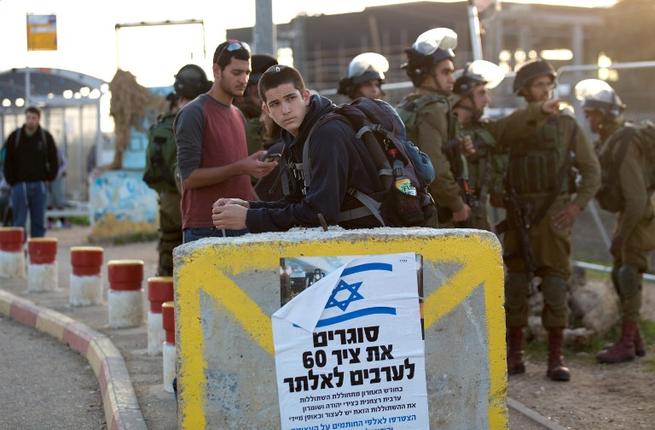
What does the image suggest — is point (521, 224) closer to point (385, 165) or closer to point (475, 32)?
point (385, 165)

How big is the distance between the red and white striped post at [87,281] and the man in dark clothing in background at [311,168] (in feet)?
19.5

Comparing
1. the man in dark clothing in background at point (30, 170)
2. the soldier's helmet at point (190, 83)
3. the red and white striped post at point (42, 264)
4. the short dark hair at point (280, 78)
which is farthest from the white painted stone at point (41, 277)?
the short dark hair at point (280, 78)

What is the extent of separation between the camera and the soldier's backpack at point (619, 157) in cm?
902

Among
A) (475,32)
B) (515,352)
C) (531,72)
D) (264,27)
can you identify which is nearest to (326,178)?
(531,72)

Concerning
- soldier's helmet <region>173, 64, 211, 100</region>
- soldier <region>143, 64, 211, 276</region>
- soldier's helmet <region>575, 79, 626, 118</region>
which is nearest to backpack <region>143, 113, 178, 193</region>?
soldier <region>143, 64, 211, 276</region>

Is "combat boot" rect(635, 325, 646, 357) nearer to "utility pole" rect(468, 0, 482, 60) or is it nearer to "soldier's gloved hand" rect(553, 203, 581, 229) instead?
"soldier's gloved hand" rect(553, 203, 581, 229)

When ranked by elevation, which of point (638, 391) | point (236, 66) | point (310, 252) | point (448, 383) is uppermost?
point (236, 66)

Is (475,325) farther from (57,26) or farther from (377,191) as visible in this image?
(57,26)

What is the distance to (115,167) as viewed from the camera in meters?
21.2

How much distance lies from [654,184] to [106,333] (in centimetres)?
416

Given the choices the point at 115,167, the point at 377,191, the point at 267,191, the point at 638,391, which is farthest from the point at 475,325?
the point at 115,167

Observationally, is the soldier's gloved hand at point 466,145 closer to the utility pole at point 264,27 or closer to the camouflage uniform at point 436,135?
the camouflage uniform at point 436,135

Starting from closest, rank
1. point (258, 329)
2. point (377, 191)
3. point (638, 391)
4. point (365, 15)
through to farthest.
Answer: point (258, 329), point (377, 191), point (638, 391), point (365, 15)

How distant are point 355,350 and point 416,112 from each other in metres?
3.19
